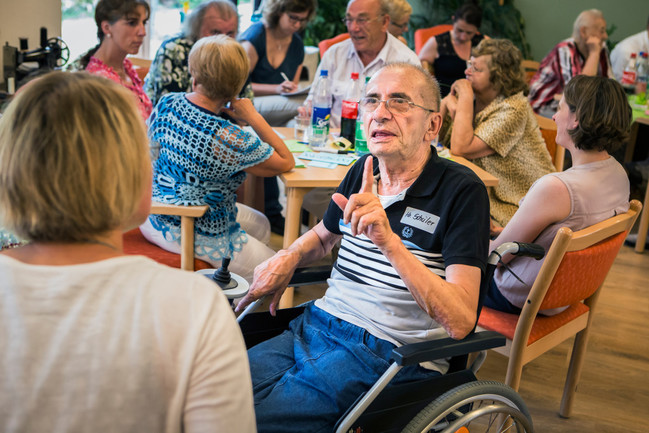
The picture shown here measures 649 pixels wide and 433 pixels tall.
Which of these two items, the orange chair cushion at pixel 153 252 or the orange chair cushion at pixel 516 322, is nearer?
the orange chair cushion at pixel 516 322

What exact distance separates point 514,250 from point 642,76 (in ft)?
13.0

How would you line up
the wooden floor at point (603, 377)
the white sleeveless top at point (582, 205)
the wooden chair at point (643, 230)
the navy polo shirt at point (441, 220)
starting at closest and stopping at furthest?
the navy polo shirt at point (441, 220) < the white sleeveless top at point (582, 205) < the wooden floor at point (603, 377) < the wooden chair at point (643, 230)

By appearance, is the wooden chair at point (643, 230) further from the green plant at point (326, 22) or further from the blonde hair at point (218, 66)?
the green plant at point (326, 22)

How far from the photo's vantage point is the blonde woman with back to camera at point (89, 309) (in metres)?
0.82

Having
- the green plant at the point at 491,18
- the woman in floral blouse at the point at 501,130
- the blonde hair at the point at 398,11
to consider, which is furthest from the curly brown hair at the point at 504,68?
the green plant at the point at 491,18

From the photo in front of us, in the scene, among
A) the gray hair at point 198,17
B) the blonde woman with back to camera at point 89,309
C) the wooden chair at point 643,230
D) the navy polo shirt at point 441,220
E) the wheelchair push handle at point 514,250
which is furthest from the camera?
→ the wooden chair at point 643,230

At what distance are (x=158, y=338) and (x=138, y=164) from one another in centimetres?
24

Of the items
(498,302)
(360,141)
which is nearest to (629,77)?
(360,141)

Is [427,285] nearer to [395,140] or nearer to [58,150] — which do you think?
[395,140]

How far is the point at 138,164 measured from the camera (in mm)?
898

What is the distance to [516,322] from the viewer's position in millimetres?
2061

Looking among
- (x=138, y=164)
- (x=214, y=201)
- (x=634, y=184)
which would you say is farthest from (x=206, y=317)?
(x=634, y=184)

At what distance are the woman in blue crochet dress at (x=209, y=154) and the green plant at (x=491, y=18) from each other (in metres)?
4.62

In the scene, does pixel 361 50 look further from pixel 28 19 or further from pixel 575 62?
pixel 575 62
